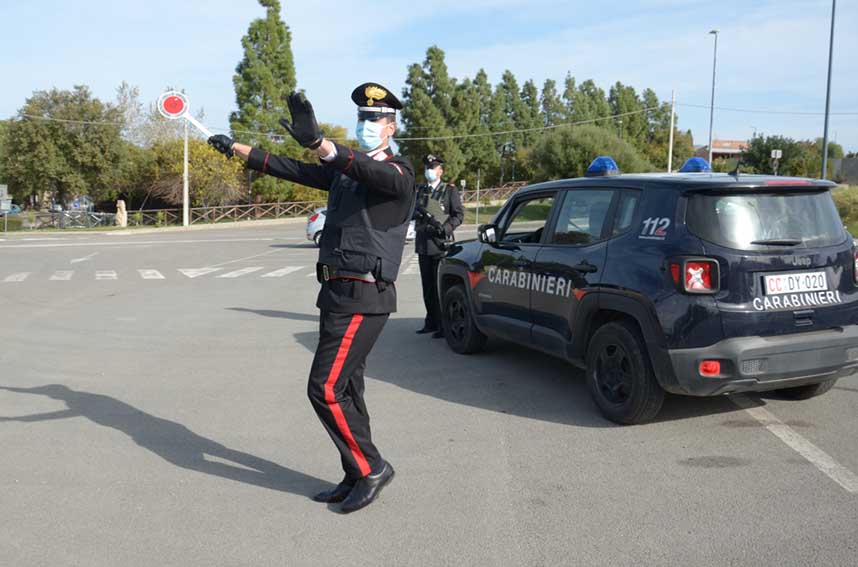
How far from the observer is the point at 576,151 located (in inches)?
2004

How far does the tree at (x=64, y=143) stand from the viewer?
43.4 metres

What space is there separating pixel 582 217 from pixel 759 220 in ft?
4.39

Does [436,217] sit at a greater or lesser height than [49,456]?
greater

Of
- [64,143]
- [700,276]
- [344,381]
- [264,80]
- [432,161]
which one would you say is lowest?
[344,381]

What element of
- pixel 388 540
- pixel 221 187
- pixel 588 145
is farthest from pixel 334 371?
pixel 588 145

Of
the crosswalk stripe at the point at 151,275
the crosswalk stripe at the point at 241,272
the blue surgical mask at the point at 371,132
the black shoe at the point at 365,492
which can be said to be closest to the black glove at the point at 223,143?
the blue surgical mask at the point at 371,132

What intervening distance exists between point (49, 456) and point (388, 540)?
2446 mm

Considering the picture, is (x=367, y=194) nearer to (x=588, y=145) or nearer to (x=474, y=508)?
(x=474, y=508)

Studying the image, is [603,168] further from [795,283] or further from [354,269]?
[354,269]

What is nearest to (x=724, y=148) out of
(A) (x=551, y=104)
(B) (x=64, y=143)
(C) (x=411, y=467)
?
(A) (x=551, y=104)

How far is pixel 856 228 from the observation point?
95.2 feet

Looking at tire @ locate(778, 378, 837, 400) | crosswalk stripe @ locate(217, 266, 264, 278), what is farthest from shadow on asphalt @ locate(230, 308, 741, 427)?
crosswalk stripe @ locate(217, 266, 264, 278)

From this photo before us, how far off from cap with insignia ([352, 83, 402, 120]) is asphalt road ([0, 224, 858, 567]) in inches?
77.8

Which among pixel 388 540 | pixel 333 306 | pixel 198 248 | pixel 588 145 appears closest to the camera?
pixel 388 540
